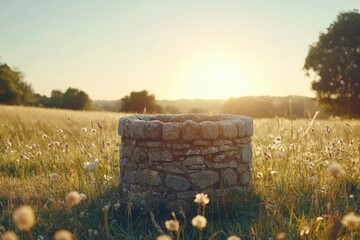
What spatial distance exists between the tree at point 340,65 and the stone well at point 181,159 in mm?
25149

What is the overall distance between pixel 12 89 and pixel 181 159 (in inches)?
1933

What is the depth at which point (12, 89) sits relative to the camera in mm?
49781

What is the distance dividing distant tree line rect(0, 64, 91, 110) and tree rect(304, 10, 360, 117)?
36.1 metres

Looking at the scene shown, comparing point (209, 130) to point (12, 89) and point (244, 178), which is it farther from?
point (12, 89)

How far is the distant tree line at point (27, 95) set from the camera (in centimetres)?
4947

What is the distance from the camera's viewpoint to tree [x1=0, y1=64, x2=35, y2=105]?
49100 mm

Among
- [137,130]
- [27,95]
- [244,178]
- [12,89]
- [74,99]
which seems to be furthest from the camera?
[74,99]

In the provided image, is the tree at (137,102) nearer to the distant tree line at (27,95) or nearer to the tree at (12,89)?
the distant tree line at (27,95)

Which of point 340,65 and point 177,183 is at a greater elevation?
point 340,65

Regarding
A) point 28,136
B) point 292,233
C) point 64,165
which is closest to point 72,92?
point 28,136

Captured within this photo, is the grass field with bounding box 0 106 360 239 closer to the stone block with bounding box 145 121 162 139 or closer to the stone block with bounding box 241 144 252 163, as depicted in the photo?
the stone block with bounding box 241 144 252 163

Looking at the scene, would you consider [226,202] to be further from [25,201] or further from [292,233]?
[25,201]

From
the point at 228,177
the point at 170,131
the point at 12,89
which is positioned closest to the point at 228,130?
the point at 228,177

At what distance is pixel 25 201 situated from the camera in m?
5.91
